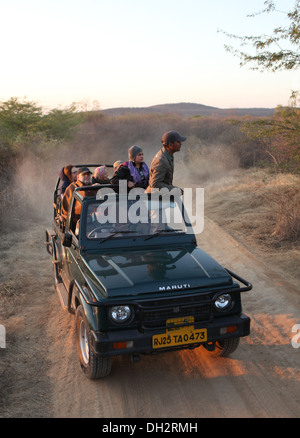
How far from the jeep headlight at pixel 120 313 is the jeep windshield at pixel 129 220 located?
47.0 inches

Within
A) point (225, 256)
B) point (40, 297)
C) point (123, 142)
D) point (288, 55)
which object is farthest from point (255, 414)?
point (123, 142)

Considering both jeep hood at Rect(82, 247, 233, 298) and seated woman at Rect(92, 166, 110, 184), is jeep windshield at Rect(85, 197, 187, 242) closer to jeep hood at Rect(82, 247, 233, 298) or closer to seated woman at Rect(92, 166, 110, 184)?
jeep hood at Rect(82, 247, 233, 298)

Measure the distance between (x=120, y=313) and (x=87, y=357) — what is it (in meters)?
0.81

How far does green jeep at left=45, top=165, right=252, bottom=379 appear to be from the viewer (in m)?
3.81

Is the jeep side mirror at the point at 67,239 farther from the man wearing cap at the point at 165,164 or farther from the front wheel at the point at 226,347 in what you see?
the front wheel at the point at 226,347

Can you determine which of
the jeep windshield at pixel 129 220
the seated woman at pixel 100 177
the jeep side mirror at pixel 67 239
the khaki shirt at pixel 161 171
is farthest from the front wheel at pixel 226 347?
the seated woman at pixel 100 177

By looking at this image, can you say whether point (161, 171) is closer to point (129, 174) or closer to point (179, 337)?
point (129, 174)

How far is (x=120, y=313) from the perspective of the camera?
3.82m

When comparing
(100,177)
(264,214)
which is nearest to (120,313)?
(100,177)

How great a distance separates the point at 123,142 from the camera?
98.5 feet

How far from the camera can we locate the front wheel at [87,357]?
3979mm

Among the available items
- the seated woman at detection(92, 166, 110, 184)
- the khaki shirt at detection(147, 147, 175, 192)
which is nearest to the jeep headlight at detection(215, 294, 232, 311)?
the khaki shirt at detection(147, 147, 175, 192)

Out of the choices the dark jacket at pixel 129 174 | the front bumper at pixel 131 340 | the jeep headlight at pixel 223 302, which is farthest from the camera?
the dark jacket at pixel 129 174
